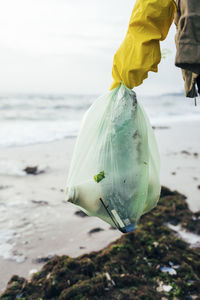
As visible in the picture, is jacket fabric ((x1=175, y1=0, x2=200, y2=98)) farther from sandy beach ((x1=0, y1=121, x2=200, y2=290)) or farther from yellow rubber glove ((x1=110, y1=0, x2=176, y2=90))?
sandy beach ((x1=0, y1=121, x2=200, y2=290))

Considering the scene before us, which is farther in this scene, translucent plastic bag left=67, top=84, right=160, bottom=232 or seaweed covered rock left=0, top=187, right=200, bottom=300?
seaweed covered rock left=0, top=187, right=200, bottom=300

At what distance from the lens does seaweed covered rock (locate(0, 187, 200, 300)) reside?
5.54 feet

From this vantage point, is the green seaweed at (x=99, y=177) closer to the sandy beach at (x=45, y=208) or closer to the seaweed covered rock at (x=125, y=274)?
the seaweed covered rock at (x=125, y=274)

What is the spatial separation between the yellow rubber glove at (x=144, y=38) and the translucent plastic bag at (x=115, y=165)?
0.45ft

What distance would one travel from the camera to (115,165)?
133 centimetres

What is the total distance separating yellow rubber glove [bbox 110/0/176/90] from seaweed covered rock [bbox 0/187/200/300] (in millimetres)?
1240

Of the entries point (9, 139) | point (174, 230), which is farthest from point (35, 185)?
point (9, 139)

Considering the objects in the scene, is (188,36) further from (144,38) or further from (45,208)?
(45,208)

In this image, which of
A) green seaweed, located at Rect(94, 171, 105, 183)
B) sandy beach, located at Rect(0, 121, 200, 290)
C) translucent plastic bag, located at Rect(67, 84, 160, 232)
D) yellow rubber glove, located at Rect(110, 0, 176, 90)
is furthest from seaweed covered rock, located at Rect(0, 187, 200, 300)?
yellow rubber glove, located at Rect(110, 0, 176, 90)

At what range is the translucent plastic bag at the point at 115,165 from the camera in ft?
4.38

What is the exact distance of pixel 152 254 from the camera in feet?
6.69

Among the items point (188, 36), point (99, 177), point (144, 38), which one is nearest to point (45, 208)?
point (99, 177)

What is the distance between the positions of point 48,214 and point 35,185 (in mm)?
846

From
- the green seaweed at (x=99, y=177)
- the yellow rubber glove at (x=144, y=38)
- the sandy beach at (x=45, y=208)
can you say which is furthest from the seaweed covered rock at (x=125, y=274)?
the yellow rubber glove at (x=144, y=38)
